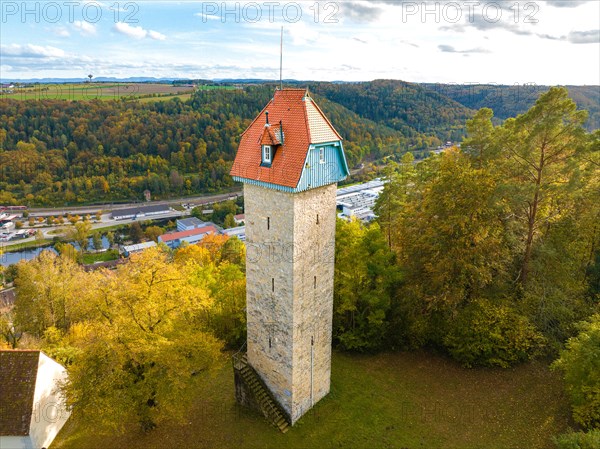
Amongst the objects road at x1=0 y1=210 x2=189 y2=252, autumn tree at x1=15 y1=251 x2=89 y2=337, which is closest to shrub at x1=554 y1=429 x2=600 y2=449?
autumn tree at x1=15 y1=251 x2=89 y2=337

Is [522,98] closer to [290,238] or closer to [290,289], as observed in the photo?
[290,238]

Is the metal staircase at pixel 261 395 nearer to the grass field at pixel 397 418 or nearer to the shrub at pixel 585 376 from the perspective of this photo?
the grass field at pixel 397 418

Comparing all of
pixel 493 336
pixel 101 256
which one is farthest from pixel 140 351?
pixel 101 256

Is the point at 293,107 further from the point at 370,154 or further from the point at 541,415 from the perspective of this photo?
the point at 370,154

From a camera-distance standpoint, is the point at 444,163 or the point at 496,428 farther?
the point at 444,163

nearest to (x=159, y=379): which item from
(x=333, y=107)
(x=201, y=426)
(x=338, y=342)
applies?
(x=201, y=426)
